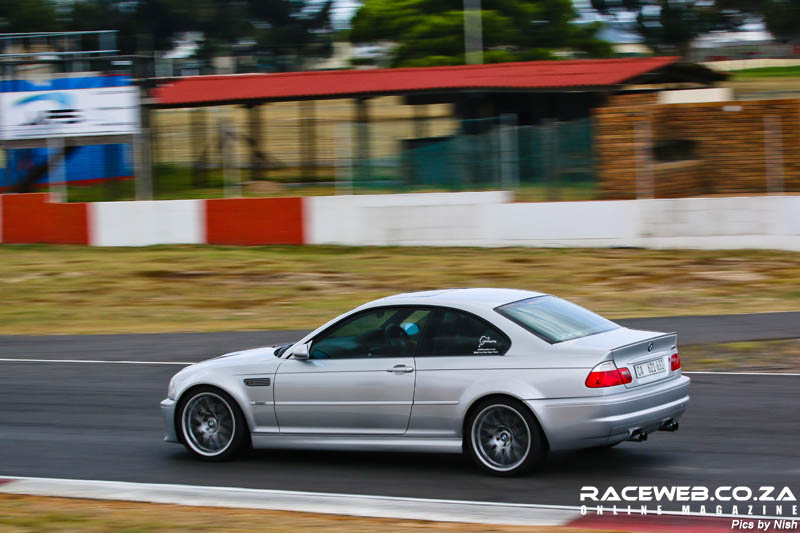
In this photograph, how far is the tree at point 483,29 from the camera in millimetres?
52406

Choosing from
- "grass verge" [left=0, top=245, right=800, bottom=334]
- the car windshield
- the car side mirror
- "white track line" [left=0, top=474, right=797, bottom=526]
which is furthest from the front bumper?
"grass verge" [left=0, top=245, right=800, bottom=334]

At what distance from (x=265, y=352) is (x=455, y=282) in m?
11.4

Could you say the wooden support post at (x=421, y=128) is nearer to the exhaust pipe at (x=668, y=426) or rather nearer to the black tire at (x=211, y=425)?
the black tire at (x=211, y=425)

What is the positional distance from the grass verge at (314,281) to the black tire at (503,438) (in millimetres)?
8989

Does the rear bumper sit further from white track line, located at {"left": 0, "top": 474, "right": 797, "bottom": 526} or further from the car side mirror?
the car side mirror

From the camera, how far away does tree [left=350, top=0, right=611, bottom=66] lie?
172ft

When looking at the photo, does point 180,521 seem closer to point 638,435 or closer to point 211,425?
point 211,425

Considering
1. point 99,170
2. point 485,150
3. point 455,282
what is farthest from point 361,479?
point 99,170

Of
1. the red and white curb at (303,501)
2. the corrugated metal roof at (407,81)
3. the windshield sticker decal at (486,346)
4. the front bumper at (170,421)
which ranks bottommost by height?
the red and white curb at (303,501)

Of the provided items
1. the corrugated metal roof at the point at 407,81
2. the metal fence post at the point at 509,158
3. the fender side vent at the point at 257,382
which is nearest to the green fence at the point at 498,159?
the metal fence post at the point at 509,158

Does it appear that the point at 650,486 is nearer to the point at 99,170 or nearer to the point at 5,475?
the point at 5,475

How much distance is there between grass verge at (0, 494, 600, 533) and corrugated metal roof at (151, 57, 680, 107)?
79.0 ft

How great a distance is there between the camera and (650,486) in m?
6.93

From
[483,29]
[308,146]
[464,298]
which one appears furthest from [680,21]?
[464,298]
